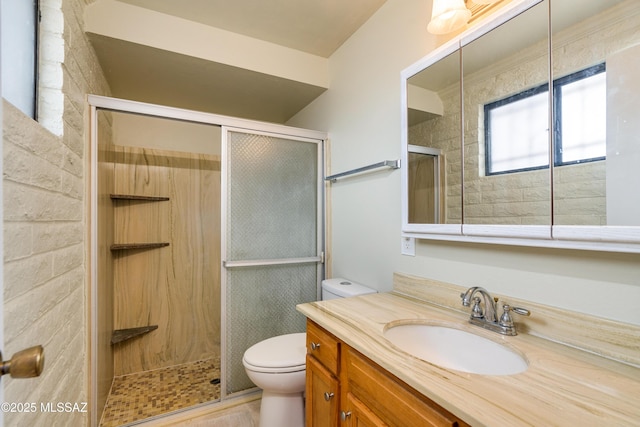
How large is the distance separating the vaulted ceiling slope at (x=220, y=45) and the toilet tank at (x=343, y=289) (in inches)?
58.7

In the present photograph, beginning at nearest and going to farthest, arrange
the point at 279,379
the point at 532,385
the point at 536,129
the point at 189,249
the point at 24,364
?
the point at 24,364 < the point at 532,385 < the point at 536,129 < the point at 279,379 < the point at 189,249

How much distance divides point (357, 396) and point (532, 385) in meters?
0.51

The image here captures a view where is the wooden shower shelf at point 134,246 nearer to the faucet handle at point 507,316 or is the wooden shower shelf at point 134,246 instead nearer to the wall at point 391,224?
the wall at point 391,224

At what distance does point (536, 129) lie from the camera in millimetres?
955

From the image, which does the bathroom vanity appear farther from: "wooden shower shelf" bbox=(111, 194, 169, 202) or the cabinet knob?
"wooden shower shelf" bbox=(111, 194, 169, 202)

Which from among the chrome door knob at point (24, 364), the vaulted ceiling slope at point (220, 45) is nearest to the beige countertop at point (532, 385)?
the chrome door knob at point (24, 364)

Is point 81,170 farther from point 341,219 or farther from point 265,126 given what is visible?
point 341,219

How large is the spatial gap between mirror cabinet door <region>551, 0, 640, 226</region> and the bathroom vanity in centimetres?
33

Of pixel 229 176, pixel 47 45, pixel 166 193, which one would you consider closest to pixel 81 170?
pixel 47 45

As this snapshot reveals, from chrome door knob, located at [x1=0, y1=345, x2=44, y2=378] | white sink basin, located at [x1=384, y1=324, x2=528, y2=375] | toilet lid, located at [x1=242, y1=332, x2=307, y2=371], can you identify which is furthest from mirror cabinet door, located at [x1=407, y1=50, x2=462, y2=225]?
chrome door knob, located at [x1=0, y1=345, x2=44, y2=378]

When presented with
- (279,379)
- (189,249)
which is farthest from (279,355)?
(189,249)

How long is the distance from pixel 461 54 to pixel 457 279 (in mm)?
933

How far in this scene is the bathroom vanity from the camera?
606 millimetres

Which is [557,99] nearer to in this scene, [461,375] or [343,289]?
[461,375]
